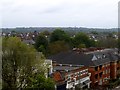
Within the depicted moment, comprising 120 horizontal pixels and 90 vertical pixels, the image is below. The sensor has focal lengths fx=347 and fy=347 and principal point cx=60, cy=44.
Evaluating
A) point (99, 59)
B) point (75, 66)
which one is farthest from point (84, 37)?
point (75, 66)

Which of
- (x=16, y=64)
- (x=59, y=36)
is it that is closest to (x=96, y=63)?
(x=16, y=64)

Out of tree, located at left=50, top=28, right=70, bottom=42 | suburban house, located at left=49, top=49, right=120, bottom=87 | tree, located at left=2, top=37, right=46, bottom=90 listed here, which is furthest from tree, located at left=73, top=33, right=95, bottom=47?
tree, located at left=2, top=37, right=46, bottom=90

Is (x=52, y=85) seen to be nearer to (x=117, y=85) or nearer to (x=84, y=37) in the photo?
(x=117, y=85)

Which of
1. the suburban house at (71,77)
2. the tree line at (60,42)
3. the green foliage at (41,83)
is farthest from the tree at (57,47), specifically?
the green foliage at (41,83)

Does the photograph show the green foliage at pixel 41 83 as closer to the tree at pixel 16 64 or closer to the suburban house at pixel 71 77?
the tree at pixel 16 64

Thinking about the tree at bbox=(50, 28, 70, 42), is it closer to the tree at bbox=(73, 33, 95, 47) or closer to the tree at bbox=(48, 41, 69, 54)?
the tree at bbox=(73, 33, 95, 47)

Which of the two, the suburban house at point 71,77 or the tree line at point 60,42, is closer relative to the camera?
the suburban house at point 71,77
